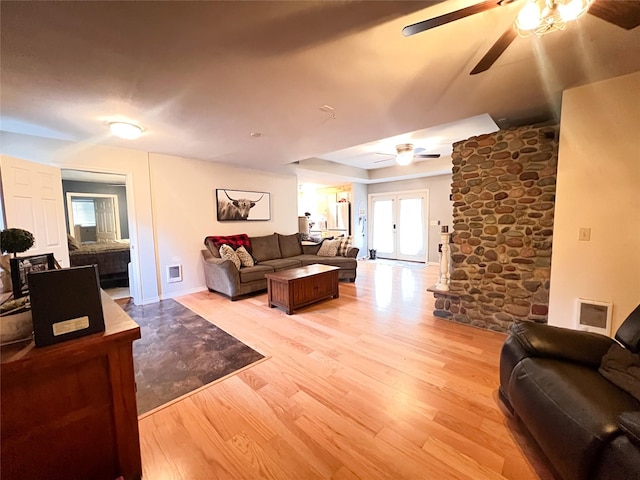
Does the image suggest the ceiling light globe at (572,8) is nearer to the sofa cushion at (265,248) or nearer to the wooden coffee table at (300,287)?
the wooden coffee table at (300,287)

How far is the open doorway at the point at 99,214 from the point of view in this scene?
16.9 ft

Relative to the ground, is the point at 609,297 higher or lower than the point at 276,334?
higher

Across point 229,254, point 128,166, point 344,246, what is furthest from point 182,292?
point 344,246

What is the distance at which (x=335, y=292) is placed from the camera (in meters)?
4.08

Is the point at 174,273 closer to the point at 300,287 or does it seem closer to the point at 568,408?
the point at 300,287

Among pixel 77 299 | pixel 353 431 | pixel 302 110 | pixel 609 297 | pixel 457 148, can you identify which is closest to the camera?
pixel 77 299

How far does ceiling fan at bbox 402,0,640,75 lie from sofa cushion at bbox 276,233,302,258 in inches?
183

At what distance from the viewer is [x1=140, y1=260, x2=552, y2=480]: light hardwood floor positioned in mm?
1349

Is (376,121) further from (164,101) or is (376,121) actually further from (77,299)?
(77,299)

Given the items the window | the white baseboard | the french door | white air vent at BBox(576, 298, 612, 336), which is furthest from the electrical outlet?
the window

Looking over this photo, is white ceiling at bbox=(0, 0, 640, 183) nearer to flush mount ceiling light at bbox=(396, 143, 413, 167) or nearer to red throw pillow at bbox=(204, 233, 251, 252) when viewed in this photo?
flush mount ceiling light at bbox=(396, 143, 413, 167)

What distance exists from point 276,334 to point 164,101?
2535 mm

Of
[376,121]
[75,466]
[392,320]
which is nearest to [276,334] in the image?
[392,320]

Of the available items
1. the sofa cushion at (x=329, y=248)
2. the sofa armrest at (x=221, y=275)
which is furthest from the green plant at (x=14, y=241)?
the sofa cushion at (x=329, y=248)
